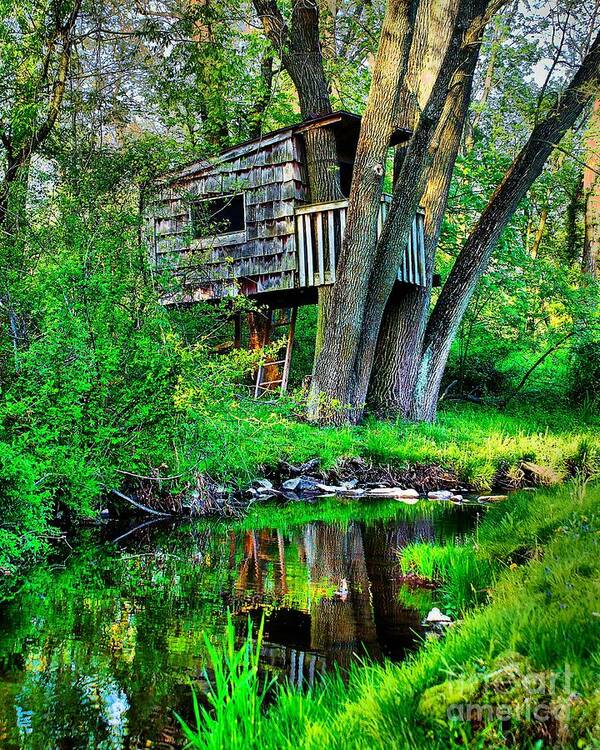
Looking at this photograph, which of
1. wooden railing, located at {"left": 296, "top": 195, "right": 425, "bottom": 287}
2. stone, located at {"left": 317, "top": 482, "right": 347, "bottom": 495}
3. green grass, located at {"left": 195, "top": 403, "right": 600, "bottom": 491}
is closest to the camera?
green grass, located at {"left": 195, "top": 403, "right": 600, "bottom": 491}

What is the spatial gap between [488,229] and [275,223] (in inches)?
180

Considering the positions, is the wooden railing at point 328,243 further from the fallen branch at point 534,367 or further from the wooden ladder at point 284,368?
the fallen branch at point 534,367

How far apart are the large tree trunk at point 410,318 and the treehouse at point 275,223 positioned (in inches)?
15.8

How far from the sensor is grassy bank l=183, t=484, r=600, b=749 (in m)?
2.25

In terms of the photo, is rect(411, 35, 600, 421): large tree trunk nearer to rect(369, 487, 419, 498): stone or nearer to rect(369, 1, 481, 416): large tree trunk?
rect(369, 1, 481, 416): large tree trunk

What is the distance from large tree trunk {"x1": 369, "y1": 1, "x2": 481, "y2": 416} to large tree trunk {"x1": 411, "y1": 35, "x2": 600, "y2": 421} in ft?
1.08

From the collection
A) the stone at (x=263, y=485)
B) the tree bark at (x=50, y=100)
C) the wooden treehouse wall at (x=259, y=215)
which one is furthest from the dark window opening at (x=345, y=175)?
the stone at (x=263, y=485)

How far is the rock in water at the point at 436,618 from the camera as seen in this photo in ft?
14.8

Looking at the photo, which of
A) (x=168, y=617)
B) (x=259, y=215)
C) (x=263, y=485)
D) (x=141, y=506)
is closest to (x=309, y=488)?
(x=263, y=485)

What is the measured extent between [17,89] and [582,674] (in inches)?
421

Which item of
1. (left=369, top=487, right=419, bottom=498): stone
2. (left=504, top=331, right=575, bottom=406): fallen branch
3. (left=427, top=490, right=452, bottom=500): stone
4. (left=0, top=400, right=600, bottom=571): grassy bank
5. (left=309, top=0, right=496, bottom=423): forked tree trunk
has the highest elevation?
(left=309, top=0, right=496, bottom=423): forked tree trunk

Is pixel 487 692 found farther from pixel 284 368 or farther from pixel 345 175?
pixel 345 175

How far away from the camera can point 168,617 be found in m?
4.57

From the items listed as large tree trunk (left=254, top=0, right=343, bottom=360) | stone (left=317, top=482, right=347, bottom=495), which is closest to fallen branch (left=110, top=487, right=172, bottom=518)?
stone (left=317, top=482, right=347, bottom=495)
